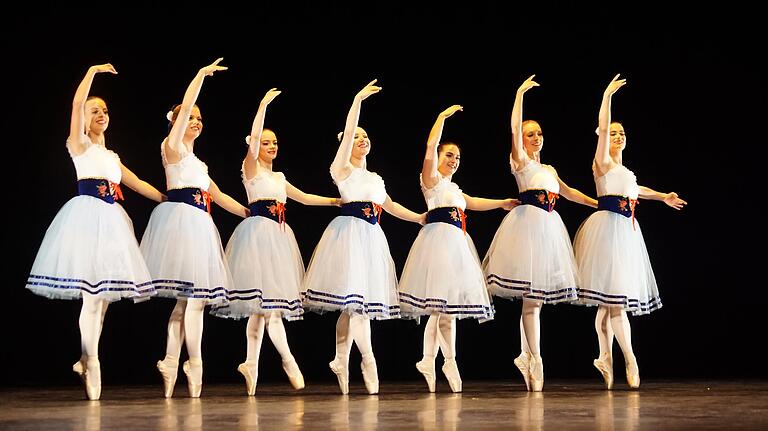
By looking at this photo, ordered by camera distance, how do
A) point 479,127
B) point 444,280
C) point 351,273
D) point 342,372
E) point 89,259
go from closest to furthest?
point 89,259, point 351,273, point 342,372, point 444,280, point 479,127

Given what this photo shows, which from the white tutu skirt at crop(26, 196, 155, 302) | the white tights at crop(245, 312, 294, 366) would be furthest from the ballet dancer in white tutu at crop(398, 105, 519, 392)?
the white tutu skirt at crop(26, 196, 155, 302)

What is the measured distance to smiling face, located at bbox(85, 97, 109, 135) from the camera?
5281 mm

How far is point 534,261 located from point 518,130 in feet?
2.33

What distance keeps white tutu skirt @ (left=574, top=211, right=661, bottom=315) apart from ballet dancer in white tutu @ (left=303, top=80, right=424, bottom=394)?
1090mm

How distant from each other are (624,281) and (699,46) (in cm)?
214

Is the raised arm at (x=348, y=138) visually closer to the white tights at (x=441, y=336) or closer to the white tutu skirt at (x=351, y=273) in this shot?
the white tutu skirt at (x=351, y=273)

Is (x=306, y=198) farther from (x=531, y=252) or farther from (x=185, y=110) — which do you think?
(x=531, y=252)

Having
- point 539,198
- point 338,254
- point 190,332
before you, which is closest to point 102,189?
point 190,332

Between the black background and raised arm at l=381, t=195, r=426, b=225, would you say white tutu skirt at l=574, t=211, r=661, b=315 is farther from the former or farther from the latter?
the black background

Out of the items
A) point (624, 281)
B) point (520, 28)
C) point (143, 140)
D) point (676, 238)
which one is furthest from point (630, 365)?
point (143, 140)

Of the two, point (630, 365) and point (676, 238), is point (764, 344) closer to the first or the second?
point (676, 238)

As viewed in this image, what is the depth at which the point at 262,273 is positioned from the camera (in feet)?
18.5

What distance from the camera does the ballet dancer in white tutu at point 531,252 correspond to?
586cm

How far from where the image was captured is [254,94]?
684cm
